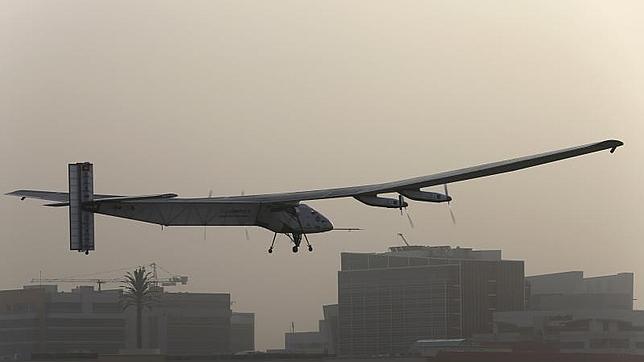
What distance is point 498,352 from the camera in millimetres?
134250

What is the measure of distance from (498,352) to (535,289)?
14205mm

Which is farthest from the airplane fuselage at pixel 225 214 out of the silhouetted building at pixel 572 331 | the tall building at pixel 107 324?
the silhouetted building at pixel 572 331

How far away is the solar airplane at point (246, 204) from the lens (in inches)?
3647

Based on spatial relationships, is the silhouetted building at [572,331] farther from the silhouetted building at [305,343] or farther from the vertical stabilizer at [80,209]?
the vertical stabilizer at [80,209]

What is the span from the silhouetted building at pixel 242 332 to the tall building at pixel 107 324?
4.7 inches

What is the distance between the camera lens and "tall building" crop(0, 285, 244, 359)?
13350 cm

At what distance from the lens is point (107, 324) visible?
14350cm

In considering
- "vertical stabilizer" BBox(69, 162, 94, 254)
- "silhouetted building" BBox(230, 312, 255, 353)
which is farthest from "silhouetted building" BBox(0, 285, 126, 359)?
"vertical stabilizer" BBox(69, 162, 94, 254)

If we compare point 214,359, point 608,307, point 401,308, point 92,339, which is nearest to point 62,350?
point 92,339

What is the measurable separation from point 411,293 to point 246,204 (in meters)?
59.7

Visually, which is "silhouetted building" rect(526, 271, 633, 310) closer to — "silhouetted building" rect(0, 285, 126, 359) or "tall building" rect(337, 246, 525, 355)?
"tall building" rect(337, 246, 525, 355)

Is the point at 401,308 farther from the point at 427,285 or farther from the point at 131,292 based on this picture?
the point at 131,292

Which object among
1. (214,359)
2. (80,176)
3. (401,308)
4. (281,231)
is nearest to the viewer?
(80,176)

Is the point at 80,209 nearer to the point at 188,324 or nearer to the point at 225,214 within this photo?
the point at 225,214
